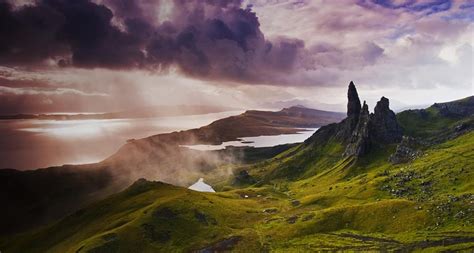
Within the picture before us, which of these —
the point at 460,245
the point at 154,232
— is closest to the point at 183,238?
the point at 154,232


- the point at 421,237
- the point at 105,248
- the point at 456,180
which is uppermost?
→ the point at 456,180

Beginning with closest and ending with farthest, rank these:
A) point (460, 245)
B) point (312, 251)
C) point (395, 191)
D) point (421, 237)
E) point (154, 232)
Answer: point (460, 245), point (421, 237), point (312, 251), point (154, 232), point (395, 191)

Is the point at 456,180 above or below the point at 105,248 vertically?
above

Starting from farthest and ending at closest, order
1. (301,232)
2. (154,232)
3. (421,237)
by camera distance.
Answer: (154,232), (301,232), (421,237)

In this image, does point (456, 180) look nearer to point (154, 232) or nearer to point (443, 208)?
point (443, 208)

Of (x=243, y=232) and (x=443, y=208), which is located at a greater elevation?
(x=443, y=208)

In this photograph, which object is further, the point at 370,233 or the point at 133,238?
the point at 133,238

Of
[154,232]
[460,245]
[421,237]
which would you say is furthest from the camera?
[154,232]

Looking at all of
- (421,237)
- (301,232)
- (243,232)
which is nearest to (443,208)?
(421,237)

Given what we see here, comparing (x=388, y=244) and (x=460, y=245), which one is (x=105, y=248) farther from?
(x=460, y=245)
